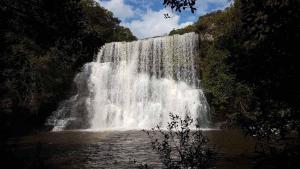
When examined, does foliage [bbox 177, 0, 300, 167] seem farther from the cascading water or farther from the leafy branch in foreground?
the cascading water

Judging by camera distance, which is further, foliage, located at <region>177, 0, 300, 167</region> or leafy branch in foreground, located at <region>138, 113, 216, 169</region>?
leafy branch in foreground, located at <region>138, 113, 216, 169</region>

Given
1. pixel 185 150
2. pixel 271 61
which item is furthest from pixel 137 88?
pixel 271 61

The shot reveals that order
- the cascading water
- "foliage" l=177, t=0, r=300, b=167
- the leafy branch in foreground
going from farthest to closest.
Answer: the cascading water, the leafy branch in foreground, "foliage" l=177, t=0, r=300, b=167

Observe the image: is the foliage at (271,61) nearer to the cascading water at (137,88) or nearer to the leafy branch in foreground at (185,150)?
the leafy branch in foreground at (185,150)

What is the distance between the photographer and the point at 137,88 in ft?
111

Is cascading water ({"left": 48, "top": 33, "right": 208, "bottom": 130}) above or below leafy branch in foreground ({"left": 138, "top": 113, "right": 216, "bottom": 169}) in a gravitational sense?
above

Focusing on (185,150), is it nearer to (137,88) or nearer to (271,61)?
(271,61)

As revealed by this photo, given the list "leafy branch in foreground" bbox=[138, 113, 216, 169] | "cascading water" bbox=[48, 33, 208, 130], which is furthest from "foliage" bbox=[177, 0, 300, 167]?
"cascading water" bbox=[48, 33, 208, 130]

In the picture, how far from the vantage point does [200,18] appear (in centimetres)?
3722

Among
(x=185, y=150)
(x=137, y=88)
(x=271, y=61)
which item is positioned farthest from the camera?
(x=137, y=88)

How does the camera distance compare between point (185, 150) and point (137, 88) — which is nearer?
point (185, 150)

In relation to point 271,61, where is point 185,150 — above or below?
below

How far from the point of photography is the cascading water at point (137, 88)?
30.8 metres

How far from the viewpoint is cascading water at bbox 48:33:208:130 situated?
3084 centimetres
